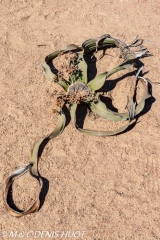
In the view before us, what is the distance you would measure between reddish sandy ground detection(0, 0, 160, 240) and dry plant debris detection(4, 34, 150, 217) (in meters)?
0.06

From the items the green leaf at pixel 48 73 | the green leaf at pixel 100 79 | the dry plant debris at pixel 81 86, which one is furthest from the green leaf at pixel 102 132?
the green leaf at pixel 48 73

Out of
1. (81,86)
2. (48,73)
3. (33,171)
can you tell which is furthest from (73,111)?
(33,171)

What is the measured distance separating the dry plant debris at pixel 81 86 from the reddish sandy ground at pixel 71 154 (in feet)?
0.19

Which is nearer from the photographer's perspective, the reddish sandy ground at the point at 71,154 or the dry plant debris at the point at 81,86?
the reddish sandy ground at the point at 71,154

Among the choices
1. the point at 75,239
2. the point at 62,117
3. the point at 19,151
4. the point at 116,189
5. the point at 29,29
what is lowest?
the point at 75,239

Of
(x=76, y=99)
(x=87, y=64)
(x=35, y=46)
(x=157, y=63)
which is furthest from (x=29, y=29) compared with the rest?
(x=157, y=63)

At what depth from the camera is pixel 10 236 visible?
5.37ft

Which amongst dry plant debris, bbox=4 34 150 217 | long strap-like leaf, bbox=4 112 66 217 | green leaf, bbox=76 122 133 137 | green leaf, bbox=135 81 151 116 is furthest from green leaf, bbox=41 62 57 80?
green leaf, bbox=135 81 151 116

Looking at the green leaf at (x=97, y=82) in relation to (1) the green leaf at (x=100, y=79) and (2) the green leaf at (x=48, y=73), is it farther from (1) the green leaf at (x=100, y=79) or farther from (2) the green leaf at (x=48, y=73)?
(2) the green leaf at (x=48, y=73)

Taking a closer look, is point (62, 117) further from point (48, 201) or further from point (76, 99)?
point (48, 201)

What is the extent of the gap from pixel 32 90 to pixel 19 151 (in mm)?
478

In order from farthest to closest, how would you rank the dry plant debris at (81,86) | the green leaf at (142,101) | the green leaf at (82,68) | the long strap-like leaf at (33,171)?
the green leaf at (82,68) < the green leaf at (142,101) < the dry plant debris at (81,86) < the long strap-like leaf at (33,171)

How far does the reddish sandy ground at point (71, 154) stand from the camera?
67.4 inches

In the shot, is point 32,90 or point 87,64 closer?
point 32,90
